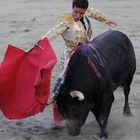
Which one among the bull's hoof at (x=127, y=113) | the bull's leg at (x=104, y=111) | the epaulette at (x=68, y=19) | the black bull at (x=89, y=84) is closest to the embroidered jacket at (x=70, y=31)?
the epaulette at (x=68, y=19)

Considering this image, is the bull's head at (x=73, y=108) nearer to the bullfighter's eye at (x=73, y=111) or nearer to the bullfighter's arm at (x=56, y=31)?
the bullfighter's eye at (x=73, y=111)

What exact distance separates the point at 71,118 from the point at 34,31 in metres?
6.82

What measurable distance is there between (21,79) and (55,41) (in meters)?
5.12

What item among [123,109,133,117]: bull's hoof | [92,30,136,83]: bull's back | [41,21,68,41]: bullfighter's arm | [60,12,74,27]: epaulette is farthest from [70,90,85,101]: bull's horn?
[123,109,133,117]: bull's hoof

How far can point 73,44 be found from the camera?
18.8 ft

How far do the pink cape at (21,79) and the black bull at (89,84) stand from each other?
0.93 feet

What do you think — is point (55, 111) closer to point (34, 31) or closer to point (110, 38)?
point (110, 38)

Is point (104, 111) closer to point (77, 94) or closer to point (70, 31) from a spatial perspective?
point (77, 94)

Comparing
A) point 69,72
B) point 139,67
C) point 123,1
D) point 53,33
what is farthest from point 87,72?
point 123,1

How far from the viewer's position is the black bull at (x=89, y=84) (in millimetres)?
5238

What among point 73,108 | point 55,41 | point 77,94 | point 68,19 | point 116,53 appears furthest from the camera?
point 55,41

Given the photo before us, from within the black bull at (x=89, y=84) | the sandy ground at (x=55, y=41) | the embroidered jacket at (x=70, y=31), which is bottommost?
the sandy ground at (x=55, y=41)

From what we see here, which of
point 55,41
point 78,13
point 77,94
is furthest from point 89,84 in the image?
point 55,41

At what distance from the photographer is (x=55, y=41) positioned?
10742 millimetres
